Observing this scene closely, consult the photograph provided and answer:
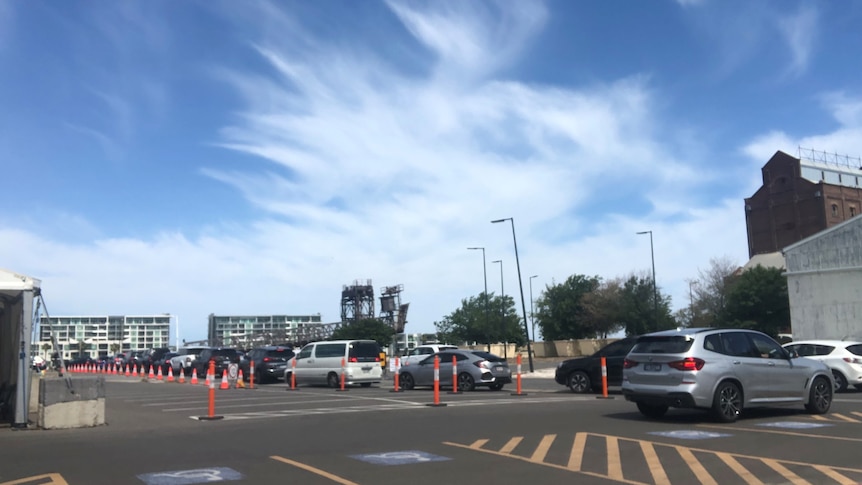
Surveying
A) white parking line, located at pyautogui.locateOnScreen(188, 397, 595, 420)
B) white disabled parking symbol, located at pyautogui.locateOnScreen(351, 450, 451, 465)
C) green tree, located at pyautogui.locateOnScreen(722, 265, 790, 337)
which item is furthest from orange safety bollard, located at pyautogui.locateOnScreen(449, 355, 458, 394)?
green tree, located at pyautogui.locateOnScreen(722, 265, 790, 337)

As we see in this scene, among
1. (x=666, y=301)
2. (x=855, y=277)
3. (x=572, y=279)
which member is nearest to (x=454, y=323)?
(x=572, y=279)

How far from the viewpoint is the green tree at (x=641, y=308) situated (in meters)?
67.2

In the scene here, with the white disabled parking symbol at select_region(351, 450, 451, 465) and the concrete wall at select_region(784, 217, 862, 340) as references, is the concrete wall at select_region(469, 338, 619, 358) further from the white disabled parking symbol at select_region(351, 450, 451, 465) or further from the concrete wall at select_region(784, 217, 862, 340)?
the white disabled parking symbol at select_region(351, 450, 451, 465)

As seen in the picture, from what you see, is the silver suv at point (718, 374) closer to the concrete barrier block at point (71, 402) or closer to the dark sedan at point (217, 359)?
the concrete barrier block at point (71, 402)

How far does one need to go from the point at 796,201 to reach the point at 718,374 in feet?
288

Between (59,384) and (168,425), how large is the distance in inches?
83.5

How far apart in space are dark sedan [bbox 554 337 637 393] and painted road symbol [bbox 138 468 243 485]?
15.0 metres

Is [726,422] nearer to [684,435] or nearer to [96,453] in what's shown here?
[684,435]

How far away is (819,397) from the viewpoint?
46.9 ft

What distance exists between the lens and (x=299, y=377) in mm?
28438

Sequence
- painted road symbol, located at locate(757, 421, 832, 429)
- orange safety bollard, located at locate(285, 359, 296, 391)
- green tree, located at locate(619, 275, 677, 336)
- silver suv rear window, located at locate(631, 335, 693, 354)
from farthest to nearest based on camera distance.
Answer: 1. green tree, located at locate(619, 275, 677, 336)
2. orange safety bollard, located at locate(285, 359, 296, 391)
3. silver suv rear window, located at locate(631, 335, 693, 354)
4. painted road symbol, located at locate(757, 421, 832, 429)

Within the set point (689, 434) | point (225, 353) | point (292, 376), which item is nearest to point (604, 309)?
point (225, 353)

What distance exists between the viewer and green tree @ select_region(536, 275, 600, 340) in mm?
80312

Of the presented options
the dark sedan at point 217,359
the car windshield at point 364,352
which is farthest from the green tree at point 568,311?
the car windshield at point 364,352
